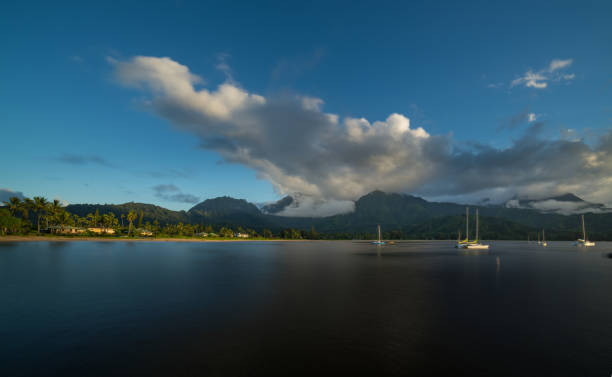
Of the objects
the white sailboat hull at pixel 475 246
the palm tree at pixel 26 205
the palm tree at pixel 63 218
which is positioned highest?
the palm tree at pixel 26 205

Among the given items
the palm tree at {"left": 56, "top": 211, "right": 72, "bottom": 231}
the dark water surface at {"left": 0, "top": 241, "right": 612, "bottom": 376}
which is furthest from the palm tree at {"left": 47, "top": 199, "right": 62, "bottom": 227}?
the dark water surface at {"left": 0, "top": 241, "right": 612, "bottom": 376}

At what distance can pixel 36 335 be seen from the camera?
22172 mm

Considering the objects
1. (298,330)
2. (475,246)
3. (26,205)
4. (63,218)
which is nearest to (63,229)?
(63,218)

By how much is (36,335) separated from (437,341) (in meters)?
33.5

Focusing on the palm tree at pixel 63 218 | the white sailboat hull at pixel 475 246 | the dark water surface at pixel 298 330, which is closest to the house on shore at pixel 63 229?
the palm tree at pixel 63 218

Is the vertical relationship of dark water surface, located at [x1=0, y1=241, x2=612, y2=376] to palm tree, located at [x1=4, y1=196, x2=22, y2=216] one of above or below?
below

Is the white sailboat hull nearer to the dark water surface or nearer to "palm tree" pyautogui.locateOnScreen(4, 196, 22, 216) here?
the dark water surface

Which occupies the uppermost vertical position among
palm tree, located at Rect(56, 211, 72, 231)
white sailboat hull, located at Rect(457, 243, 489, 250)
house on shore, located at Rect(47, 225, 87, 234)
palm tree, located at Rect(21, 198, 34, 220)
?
palm tree, located at Rect(21, 198, 34, 220)

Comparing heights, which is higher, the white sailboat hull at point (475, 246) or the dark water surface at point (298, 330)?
the dark water surface at point (298, 330)

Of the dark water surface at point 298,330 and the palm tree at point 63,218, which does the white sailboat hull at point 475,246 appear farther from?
the palm tree at point 63,218

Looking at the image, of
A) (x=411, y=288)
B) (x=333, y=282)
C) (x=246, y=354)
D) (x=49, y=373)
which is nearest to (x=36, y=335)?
(x=49, y=373)

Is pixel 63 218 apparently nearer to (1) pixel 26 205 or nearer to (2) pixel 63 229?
(2) pixel 63 229

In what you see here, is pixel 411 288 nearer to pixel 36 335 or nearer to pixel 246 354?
pixel 246 354

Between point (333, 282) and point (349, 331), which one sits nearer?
point (349, 331)
